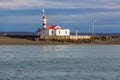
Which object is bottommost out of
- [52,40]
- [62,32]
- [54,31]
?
[52,40]

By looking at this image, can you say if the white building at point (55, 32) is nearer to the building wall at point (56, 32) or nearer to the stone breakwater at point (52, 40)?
the building wall at point (56, 32)

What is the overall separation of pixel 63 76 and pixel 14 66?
28.1ft

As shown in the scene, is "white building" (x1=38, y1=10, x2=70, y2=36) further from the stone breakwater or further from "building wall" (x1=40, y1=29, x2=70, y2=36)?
the stone breakwater

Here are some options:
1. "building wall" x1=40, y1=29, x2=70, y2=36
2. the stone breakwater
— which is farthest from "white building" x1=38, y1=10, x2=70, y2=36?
the stone breakwater

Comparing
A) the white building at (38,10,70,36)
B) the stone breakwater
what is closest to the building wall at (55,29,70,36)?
the white building at (38,10,70,36)

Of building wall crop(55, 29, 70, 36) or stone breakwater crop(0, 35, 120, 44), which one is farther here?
building wall crop(55, 29, 70, 36)

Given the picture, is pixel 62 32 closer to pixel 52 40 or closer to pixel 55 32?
pixel 55 32

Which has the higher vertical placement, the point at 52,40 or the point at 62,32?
the point at 62,32

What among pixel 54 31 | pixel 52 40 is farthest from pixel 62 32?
pixel 52 40

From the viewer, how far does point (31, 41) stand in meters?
88.2

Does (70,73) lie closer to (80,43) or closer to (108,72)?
(108,72)

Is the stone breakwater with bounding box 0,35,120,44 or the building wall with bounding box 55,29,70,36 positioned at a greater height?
the building wall with bounding box 55,29,70,36

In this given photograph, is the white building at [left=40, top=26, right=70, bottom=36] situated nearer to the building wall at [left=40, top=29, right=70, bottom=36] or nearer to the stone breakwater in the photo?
the building wall at [left=40, top=29, right=70, bottom=36]

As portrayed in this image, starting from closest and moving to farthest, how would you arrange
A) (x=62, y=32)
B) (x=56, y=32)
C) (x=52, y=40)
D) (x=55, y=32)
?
(x=52, y=40) → (x=56, y=32) → (x=55, y=32) → (x=62, y=32)
